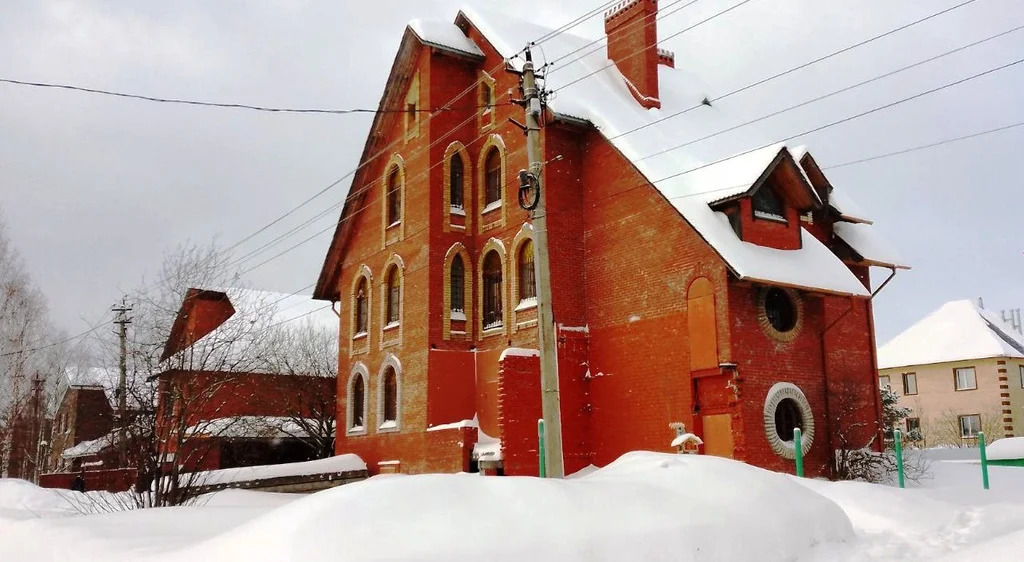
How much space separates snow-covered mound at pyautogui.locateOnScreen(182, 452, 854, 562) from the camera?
6.32 m

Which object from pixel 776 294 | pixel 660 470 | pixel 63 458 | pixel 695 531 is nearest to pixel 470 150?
pixel 776 294

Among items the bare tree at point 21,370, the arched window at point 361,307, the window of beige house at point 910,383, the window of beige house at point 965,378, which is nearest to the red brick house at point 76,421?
the bare tree at point 21,370

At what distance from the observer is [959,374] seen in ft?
130

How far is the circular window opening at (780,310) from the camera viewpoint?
17.2m

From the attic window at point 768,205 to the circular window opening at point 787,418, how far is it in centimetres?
377

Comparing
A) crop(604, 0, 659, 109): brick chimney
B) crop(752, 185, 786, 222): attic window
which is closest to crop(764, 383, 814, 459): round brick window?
crop(752, 185, 786, 222): attic window

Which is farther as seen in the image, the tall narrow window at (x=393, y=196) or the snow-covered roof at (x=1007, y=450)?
the tall narrow window at (x=393, y=196)

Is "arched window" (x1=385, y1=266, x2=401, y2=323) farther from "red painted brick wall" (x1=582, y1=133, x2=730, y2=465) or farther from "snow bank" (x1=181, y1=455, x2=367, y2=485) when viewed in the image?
"red painted brick wall" (x1=582, y1=133, x2=730, y2=465)

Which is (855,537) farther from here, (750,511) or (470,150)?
(470,150)

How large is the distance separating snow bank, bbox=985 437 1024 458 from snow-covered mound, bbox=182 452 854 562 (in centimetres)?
1601

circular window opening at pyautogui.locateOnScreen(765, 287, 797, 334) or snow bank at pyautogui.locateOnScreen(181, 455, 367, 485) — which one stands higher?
circular window opening at pyautogui.locateOnScreen(765, 287, 797, 334)

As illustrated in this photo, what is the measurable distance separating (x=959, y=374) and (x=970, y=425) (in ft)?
7.90

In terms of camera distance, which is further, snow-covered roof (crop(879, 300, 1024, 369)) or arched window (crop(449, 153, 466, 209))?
snow-covered roof (crop(879, 300, 1024, 369))

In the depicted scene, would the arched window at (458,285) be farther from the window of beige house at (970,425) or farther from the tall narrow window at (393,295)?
the window of beige house at (970,425)
